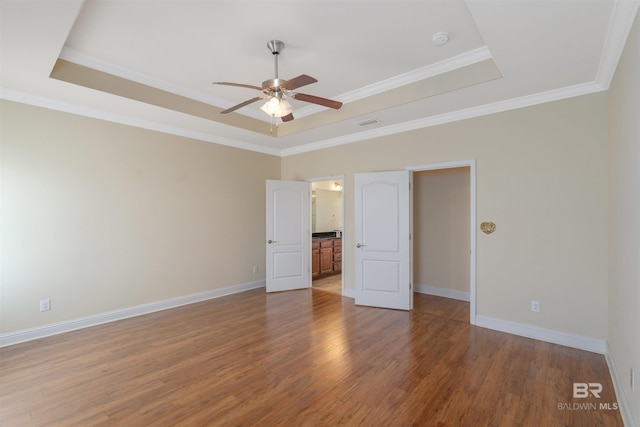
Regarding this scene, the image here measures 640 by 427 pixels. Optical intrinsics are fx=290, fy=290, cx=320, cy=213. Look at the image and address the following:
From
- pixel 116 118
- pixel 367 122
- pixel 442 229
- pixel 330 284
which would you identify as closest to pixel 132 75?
pixel 116 118

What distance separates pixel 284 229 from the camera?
5.64 meters

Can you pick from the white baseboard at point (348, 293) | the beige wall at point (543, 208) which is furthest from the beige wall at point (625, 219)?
the white baseboard at point (348, 293)

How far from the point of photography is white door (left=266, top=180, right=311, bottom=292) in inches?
218

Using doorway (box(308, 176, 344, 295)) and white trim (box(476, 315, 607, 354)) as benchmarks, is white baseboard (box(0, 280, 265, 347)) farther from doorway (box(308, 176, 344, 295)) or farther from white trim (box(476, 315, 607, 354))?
white trim (box(476, 315, 607, 354))

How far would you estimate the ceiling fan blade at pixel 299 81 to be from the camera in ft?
7.53

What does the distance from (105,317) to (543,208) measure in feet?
18.7

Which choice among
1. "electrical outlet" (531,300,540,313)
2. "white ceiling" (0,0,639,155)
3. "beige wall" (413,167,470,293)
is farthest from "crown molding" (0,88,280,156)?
"electrical outlet" (531,300,540,313)

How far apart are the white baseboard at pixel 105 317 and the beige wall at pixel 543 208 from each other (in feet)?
13.7

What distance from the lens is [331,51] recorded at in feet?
9.80

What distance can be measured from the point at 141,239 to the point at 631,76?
5.46m

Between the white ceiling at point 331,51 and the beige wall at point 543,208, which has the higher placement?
the white ceiling at point 331,51

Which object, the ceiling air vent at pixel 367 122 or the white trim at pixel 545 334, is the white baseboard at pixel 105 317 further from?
the white trim at pixel 545 334

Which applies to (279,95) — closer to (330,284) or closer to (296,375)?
(296,375)

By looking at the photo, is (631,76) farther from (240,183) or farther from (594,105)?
(240,183)
